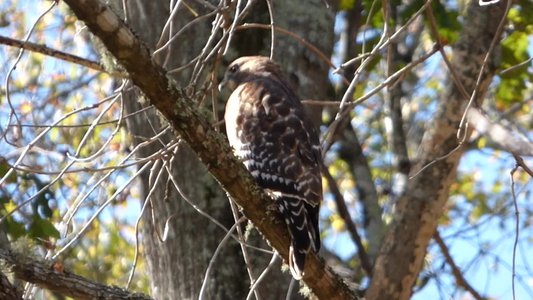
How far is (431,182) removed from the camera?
5543 mm

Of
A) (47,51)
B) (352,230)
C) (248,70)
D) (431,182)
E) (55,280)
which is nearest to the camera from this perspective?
(47,51)

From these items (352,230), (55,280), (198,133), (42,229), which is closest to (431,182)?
(352,230)

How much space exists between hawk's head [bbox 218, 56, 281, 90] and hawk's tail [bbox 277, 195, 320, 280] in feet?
3.14

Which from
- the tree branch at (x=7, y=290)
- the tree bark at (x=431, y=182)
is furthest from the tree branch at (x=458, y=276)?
the tree branch at (x=7, y=290)

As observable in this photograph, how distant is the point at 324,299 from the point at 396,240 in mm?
1514

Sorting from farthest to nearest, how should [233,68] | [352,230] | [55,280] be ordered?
[352,230], [233,68], [55,280]

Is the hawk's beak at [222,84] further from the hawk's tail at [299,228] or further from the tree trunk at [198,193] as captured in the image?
the hawk's tail at [299,228]

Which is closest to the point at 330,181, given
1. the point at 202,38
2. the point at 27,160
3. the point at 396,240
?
the point at 396,240

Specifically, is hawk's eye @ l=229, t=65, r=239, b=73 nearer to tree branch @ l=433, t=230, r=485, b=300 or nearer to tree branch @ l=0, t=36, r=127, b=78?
tree branch @ l=433, t=230, r=485, b=300

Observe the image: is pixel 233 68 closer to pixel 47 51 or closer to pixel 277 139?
pixel 277 139

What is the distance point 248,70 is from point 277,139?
619mm

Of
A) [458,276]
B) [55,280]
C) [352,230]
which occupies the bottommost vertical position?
[55,280]

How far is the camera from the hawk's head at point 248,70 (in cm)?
516

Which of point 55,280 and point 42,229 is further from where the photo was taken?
point 42,229
